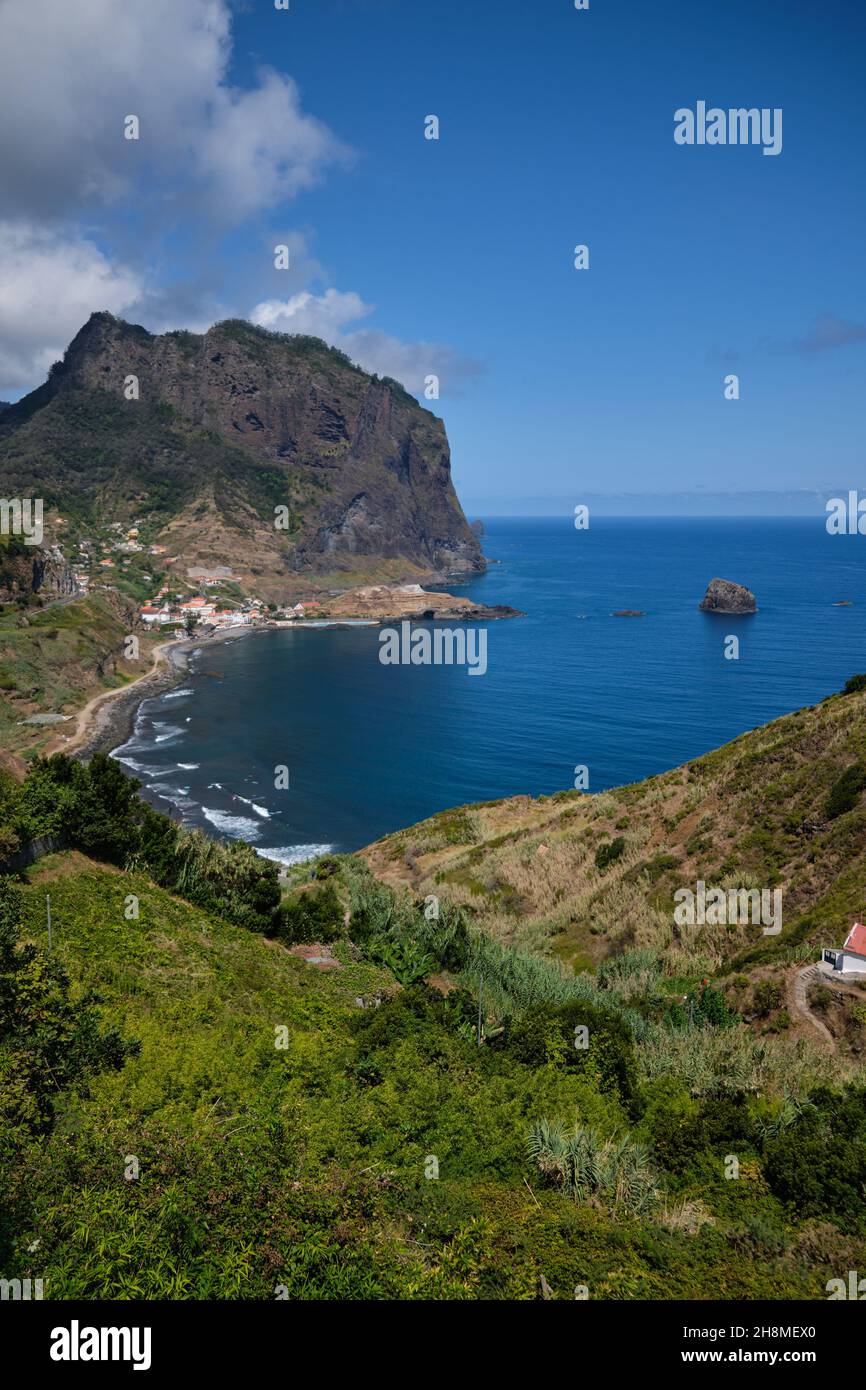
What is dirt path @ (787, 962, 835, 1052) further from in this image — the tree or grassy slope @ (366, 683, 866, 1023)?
the tree

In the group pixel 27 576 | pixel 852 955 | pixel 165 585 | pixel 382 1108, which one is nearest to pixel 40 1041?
pixel 382 1108

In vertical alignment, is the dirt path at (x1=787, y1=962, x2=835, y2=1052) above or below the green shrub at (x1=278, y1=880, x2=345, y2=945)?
above

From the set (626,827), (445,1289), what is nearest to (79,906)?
(445,1289)

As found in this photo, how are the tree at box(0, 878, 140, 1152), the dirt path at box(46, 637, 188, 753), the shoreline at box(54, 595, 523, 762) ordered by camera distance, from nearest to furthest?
the tree at box(0, 878, 140, 1152)
the dirt path at box(46, 637, 188, 753)
the shoreline at box(54, 595, 523, 762)

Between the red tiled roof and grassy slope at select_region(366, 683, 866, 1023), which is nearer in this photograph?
the red tiled roof

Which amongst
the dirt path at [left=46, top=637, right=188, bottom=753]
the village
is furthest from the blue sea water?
the village
